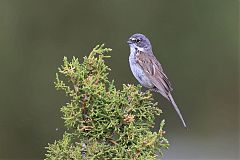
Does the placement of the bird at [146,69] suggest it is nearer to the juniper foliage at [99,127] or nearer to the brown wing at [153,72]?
the brown wing at [153,72]

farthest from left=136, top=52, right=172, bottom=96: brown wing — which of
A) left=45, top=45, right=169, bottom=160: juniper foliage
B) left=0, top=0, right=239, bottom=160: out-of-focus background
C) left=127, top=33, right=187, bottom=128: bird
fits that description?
left=0, top=0, right=239, bottom=160: out-of-focus background

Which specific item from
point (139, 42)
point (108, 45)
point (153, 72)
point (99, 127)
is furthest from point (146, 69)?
point (108, 45)

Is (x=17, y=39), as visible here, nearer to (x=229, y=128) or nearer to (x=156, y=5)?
(x=156, y=5)

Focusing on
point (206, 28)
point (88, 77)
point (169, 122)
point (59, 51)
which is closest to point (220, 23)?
point (206, 28)

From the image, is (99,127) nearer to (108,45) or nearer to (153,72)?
(153,72)

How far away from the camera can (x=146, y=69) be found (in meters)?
7.14

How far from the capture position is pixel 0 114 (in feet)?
44.3

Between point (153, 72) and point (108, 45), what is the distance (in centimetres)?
685

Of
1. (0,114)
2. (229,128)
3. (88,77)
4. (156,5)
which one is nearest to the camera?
(88,77)

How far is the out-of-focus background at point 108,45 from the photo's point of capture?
543 inches

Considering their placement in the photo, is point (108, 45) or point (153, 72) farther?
point (108, 45)

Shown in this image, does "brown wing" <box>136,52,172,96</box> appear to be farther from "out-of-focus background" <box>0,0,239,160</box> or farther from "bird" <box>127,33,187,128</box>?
"out-of-focus background" <box>0,0,239,160</box>

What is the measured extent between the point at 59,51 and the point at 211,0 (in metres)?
3.53

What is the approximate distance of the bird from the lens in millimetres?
7031
